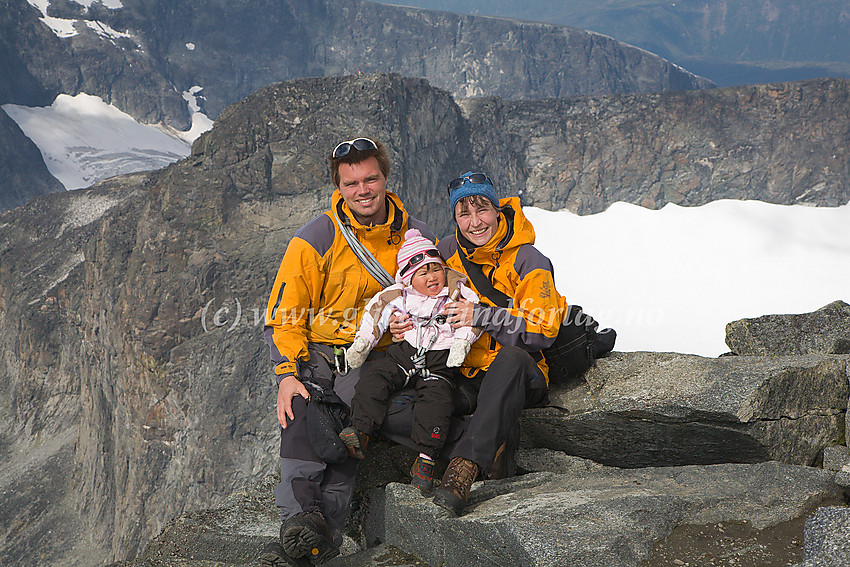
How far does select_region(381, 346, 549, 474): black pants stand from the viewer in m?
4.84

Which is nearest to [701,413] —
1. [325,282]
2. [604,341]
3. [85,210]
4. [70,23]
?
[604,341]

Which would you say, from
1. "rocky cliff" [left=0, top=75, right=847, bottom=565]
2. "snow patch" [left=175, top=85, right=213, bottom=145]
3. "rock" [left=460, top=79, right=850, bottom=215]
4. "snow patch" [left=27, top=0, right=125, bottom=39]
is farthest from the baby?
"snow patch" [left=175, top=85, right=213, bottom=145]

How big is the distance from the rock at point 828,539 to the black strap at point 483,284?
114 inches

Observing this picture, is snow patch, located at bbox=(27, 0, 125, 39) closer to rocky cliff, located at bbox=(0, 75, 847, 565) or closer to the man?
rocky cliff, located at bbox=(0, 75, 847, 565)

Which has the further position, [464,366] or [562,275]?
[562,275]

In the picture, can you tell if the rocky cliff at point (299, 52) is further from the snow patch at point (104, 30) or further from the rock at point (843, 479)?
the rock at point (843, 479)

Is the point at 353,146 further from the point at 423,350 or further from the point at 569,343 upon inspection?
the point at 569,343

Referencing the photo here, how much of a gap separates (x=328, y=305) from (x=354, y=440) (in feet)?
4.80

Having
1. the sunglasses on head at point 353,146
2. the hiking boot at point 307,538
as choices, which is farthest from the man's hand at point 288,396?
the sunglasses on head at point 353,146

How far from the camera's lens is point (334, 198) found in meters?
5.96

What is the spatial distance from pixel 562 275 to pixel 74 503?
154ft

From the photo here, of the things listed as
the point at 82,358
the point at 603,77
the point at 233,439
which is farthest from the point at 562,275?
the point at 603,77

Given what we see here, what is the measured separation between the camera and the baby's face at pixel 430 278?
5.45 m

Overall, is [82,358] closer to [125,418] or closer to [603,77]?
[125,418]
